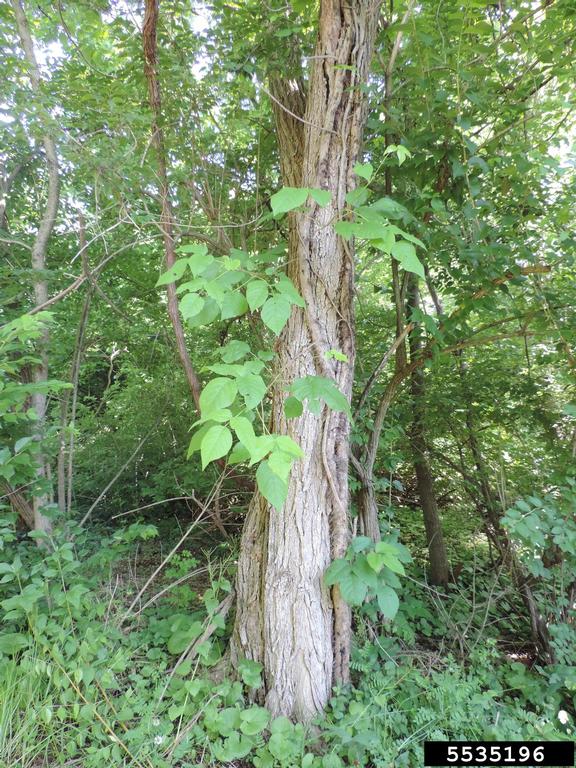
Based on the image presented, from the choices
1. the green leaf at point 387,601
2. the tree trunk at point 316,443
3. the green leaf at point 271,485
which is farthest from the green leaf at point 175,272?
the green leaf at point 387,601

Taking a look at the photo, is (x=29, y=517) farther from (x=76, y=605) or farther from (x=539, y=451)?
(x=539, y=451)

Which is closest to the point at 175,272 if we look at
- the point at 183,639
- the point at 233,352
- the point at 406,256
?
the point at 233,352

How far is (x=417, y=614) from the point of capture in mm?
2148

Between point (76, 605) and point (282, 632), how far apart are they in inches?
34.4

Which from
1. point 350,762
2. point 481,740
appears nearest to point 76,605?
point 350,762

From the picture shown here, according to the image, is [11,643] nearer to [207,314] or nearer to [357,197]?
[207,314]

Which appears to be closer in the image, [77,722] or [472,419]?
[77,722]

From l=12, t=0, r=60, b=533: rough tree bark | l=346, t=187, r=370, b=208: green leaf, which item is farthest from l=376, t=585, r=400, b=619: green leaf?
l=12, t=0, r=60, b=533: rough tree bark

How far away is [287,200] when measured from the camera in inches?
43.6

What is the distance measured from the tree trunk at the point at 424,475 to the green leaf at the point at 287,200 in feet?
5.22

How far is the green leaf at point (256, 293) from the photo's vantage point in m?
1.18

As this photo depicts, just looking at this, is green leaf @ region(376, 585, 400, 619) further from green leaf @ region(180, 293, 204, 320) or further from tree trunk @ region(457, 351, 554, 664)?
green leaf @ region(180, 293, 204, 320)

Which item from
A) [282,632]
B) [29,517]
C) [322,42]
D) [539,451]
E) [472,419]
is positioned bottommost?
[282,632]

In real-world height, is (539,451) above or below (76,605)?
above
